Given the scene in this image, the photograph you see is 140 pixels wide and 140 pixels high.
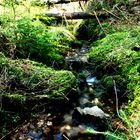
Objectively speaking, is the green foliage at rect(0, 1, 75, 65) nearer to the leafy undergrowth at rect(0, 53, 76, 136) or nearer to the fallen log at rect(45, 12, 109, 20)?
the leafy undergrowth at rect(0, 53, 76, 136)

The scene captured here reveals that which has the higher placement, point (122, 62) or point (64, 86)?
point (122, 62)

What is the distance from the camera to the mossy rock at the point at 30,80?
175 inches

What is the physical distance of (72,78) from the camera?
17.4 feet

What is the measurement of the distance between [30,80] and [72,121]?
921 mm

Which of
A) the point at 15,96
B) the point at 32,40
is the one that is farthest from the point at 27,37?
the point at 15,96

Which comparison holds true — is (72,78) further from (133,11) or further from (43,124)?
(133,11)

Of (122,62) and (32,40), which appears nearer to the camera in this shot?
(122,62)

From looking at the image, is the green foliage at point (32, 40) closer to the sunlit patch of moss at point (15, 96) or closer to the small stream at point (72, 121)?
the small stream at point (72, 121)

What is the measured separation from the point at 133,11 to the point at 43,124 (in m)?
4.37

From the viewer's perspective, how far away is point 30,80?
4.58m

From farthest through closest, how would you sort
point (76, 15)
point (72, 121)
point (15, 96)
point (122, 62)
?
point (76, 15) < point (122, 62) < point (72, 121) < point (15, 96)

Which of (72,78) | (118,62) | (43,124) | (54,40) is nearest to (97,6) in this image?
(54,40)

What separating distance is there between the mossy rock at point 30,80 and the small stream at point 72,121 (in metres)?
0.31

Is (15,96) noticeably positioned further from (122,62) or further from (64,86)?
(122,62)
